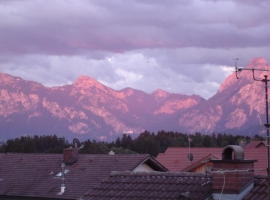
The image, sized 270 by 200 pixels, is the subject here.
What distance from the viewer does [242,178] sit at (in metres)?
12.3

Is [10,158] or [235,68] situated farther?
[10,158]

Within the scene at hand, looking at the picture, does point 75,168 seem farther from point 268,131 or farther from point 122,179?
point 268,131

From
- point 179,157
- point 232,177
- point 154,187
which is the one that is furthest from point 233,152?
point 179,157

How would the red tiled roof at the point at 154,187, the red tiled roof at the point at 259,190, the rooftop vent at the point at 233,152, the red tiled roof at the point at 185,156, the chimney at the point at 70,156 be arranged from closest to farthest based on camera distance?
the red tiled roof at the point at 259,190
the rooftop vent at the point at 233,152
the red tiled roof at the point at 154,187
the chimney at the point at 70,156
the red tiled roof at the point at 185,156

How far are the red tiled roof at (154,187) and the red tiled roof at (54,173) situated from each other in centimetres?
1589

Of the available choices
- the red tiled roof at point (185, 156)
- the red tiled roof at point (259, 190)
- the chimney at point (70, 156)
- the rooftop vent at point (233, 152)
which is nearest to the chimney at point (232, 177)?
the rooftop vent at point (233, 152)

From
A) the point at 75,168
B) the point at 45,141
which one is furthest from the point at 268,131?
the point at 45,141

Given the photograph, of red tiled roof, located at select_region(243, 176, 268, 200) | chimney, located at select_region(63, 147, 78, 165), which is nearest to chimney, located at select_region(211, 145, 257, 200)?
red tiled roof, located at select_region(243, 176, 268, 200)

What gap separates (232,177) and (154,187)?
7.56 feet

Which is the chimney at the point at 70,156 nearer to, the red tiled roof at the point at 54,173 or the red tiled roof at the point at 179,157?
the red tiled roof at the point at 54,173

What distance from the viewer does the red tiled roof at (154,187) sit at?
13.1 metres

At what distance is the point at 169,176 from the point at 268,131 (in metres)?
3.46

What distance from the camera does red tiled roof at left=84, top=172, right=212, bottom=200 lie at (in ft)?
43.1

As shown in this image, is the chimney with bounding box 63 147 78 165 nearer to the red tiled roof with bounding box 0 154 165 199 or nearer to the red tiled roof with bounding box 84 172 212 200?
the red tiled roof with bounding box 0 154 165 199
